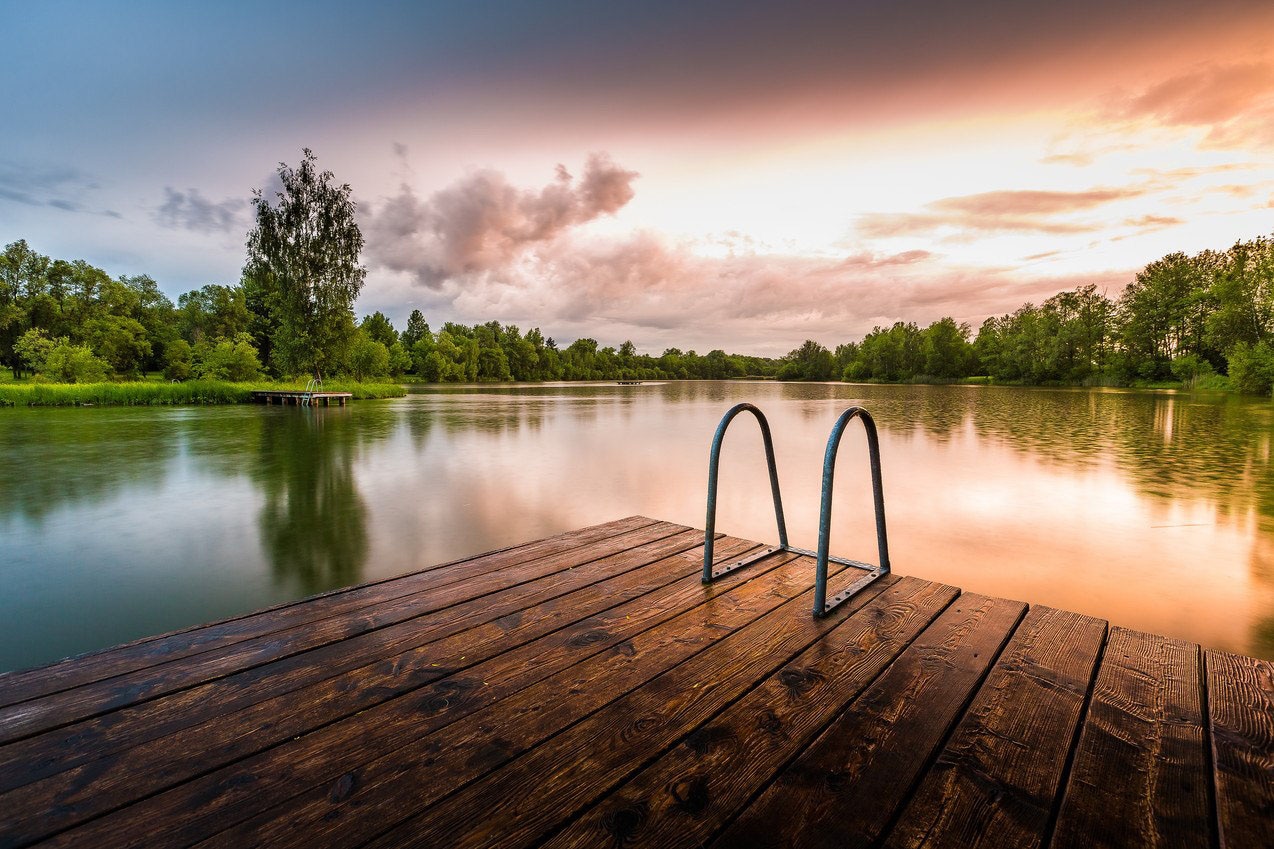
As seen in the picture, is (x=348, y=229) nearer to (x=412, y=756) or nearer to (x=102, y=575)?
(x=102, y=575)

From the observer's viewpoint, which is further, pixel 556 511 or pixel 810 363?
pixel 810 363

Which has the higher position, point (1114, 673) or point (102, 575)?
point (1114, 673)

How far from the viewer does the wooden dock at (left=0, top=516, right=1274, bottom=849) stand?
115 cm

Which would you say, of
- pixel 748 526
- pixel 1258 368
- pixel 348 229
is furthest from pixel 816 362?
pixel 748 526

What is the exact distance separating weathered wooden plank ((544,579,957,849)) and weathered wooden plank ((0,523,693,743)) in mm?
1383

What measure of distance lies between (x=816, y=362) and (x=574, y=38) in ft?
311

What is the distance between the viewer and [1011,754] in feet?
4.56

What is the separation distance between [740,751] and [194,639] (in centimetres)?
209

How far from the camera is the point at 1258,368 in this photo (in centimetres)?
2898

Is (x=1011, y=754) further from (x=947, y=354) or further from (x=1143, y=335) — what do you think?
(x=947, y=354)

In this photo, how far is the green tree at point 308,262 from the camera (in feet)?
98.9

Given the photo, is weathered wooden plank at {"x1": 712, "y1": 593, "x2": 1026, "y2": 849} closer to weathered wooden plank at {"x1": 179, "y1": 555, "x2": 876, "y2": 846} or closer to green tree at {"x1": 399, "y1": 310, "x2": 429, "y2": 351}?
weathered wooden plank at {"x1": 179, "y1": 555, "x2": 876, "y2": 846}

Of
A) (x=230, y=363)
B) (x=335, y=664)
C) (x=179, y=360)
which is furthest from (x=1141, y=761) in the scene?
(x=179, y=360)

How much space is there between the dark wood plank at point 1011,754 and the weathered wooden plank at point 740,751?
0.30 metres
